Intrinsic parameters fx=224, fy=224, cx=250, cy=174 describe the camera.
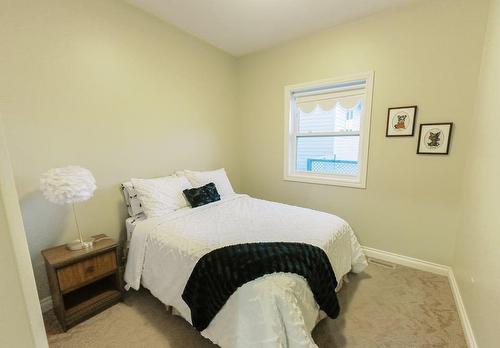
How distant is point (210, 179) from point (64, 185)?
4.56 feet

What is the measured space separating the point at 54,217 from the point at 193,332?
1440 millimetres

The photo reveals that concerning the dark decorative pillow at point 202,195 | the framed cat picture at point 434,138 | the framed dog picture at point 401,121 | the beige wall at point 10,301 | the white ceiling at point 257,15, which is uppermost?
the white ceiling at point 257,15

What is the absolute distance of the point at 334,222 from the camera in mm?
1954

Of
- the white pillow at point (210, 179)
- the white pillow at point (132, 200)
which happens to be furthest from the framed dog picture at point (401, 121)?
the white pillow at point (132, 200)

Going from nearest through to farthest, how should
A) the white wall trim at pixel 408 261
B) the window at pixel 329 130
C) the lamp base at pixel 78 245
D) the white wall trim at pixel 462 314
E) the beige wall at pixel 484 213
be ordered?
the beige wall at pixel 484 213 → the white wall trim at pixel 462 314 → the lamp base at pixel 78 245 → the white wall trim at pixel 408 261 → the window at pixel 329 130

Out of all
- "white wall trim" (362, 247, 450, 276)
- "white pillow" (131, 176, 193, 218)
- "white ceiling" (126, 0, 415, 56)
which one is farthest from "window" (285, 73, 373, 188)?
"white pillow" (131, 176, 193, 218)

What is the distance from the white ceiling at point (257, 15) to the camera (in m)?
2.17

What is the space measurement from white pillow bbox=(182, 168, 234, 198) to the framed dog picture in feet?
6.30

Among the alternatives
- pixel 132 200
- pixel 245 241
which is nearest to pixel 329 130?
pixel 245 241

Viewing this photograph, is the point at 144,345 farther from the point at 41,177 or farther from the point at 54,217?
the point at 41,177

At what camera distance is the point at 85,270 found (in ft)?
5.53

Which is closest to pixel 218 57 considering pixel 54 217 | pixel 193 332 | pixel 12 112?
pixel 12 112

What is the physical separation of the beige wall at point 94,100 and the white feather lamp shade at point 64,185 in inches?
9.2

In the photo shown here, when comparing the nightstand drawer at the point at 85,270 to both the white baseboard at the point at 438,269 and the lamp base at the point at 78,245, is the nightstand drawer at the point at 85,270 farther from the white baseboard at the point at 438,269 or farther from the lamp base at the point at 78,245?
the white baseboard at the point at 438,269
